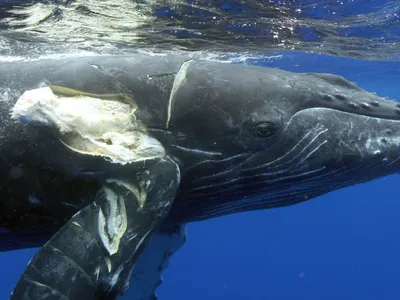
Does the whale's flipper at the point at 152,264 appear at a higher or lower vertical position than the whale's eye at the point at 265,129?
lower

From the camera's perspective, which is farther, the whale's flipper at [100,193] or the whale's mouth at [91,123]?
the whale's mouth at [91,123]

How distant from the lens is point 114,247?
4.25m

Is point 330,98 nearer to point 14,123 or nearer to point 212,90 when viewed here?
point 212,90

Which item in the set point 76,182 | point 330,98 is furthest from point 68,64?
point 330,98

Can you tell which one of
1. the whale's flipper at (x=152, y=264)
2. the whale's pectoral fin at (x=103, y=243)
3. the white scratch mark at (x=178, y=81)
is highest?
the white scratch mark at (x=178, y=81)

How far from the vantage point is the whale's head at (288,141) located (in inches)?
213

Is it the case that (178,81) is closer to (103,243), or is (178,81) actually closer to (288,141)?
(288,141)

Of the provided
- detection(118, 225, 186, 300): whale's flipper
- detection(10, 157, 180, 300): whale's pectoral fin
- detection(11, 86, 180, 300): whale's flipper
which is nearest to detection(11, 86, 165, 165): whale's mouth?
detection(11, 86, 180, 300): whale's flipper

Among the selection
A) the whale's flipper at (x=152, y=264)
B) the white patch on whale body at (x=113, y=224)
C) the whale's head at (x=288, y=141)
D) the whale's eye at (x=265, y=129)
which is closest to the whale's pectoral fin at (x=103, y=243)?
the white patch on whale body at (x=113, y=224)

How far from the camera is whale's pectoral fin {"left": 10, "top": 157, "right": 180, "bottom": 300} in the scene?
4039mm

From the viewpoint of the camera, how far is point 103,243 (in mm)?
4258

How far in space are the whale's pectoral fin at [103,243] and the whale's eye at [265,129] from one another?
4.29 feet

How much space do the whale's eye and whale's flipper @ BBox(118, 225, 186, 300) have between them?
2.89 meters

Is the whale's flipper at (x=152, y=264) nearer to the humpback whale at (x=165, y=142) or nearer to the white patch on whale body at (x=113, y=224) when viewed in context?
the humpback whale at (x=165, y=142)
